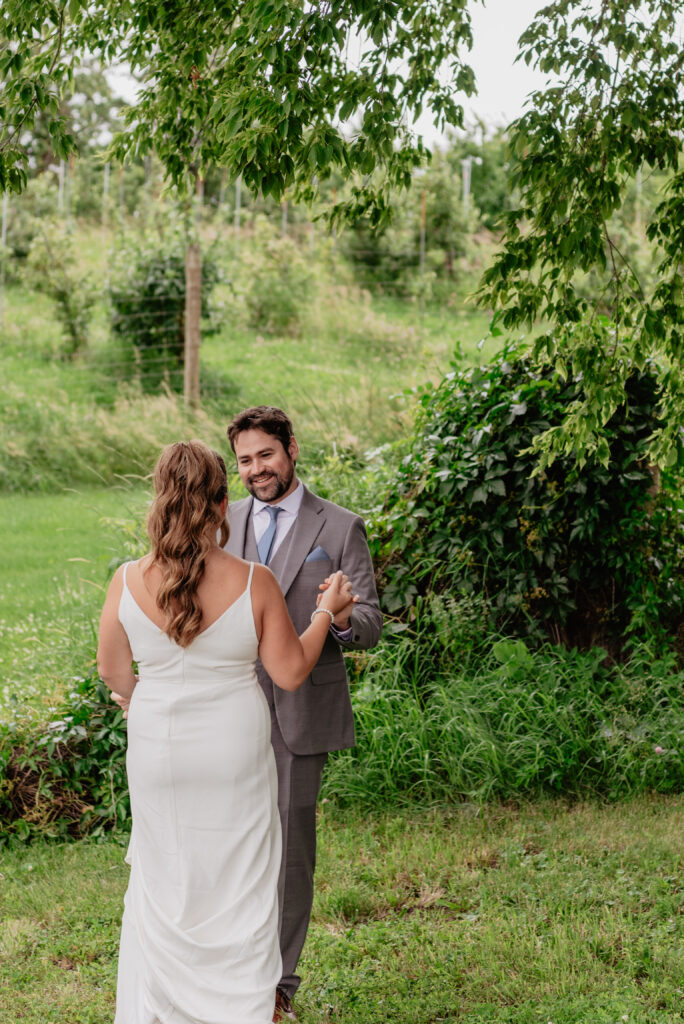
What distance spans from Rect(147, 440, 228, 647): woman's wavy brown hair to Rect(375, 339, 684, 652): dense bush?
3639 millimetres

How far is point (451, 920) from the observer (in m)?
4.53

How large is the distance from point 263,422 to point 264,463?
0.50 ft

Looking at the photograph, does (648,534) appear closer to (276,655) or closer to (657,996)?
(657,996)

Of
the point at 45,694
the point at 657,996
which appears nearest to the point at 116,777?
the point at 45,694

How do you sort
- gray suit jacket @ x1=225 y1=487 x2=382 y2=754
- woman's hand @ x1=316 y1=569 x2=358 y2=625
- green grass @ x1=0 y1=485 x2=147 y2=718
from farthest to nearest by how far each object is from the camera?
green grass @ x1=0 y1=485 x2=147 y2=718 → gray suit jacket @ x1=225 y1=487 x2=382 y2=754 → woman's hand @ x1=316 y1=569 x2=358 y2=625

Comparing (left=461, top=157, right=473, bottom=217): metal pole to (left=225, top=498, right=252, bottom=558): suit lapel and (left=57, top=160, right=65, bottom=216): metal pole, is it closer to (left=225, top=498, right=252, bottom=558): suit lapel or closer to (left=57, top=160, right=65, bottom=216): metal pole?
(left=57, top=160, right=65, bottom=216): metal pole

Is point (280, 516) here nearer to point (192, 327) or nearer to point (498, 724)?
point (498, 724)

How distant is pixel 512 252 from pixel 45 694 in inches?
148

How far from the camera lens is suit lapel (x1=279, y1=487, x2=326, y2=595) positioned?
3.69 metres

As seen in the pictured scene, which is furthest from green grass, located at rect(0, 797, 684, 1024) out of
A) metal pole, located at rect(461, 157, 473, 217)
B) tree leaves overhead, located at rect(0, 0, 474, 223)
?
metal pole, located at rect(461, 157, 473, 217)

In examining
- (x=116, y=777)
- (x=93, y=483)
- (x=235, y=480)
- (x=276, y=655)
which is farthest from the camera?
(x=93, y=483)

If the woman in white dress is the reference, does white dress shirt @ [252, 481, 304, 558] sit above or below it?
above

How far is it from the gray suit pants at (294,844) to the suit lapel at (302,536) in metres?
0.47

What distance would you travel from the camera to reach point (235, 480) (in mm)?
7254
